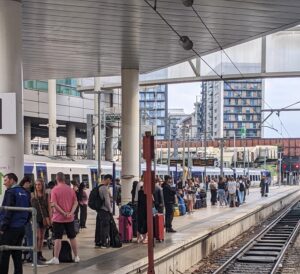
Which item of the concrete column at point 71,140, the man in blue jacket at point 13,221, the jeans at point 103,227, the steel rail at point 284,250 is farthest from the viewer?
the concrete column at point 71,140

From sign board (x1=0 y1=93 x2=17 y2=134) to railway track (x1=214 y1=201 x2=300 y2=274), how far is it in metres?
5.97

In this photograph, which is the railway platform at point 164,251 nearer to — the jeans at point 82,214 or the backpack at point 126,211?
the jeans at point 82,214

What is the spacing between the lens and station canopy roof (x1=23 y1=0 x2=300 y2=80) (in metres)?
14.2

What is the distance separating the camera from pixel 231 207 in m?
32.2

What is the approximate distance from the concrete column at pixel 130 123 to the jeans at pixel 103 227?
25.2 ft

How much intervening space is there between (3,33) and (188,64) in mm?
15062

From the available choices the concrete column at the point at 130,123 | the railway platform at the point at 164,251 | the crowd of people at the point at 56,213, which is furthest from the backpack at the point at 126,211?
the concrete column at the point at 130,123

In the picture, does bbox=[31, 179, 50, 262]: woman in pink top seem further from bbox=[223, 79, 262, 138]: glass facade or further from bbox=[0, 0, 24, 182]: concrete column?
bbox=[223, 79, 262, 138]: glass facade

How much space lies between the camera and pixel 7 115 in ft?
37.1

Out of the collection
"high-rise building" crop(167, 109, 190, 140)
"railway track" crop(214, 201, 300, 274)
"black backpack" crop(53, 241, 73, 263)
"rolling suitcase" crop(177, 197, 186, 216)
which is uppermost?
"high-rise building" crop(167, 109, 190, 140)

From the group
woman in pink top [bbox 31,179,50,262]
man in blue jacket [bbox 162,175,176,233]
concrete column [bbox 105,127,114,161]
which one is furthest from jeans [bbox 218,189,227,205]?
concrete column [bbox 105,127,114,161]

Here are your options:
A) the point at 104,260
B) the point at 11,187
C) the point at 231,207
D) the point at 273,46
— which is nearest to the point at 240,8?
the point at 104,260

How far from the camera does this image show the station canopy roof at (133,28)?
559 inches

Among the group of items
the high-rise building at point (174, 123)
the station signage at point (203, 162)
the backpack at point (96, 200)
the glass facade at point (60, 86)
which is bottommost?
the backpack at point (96, 200)
